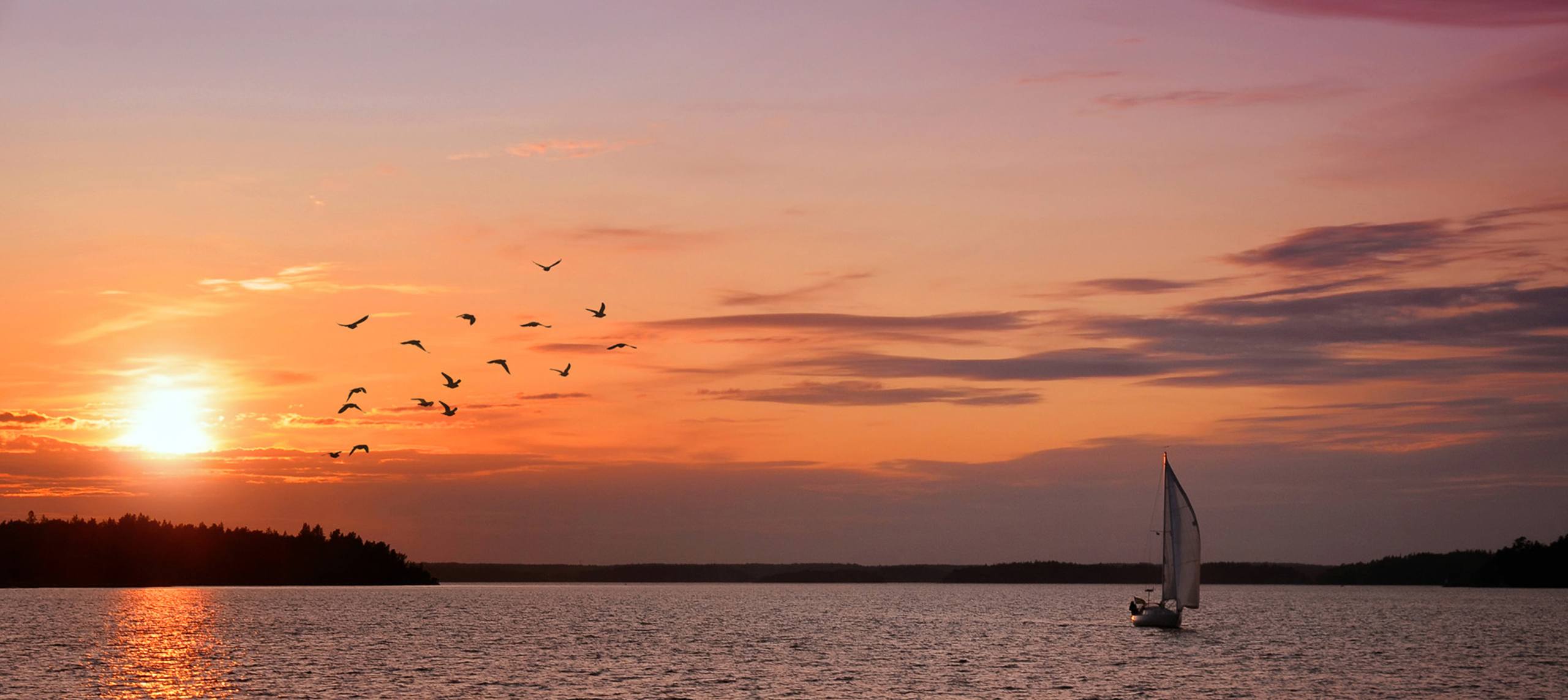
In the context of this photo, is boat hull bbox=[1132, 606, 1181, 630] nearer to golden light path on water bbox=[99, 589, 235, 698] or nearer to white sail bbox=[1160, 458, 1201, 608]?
white sail bbox=[1160, 458, 1201, 608]

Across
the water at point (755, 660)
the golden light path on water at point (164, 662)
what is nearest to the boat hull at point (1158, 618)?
the water at point (755, 660)

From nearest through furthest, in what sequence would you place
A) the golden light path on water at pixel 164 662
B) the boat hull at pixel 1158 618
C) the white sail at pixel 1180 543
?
1. the golden light path on water at pixel 164 662
2. the white sail at pixel 1180 543
3. the boat hull at pixel 1158 618

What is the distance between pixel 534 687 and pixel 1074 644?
61.3 meters

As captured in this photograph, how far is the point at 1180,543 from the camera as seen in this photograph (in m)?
125

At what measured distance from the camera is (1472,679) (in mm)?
94875

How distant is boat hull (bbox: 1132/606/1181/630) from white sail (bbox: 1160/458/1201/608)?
6055mm

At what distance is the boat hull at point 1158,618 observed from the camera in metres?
134

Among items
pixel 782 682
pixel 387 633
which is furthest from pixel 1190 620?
pixel 782 682

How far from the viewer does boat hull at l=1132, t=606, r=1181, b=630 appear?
134 m

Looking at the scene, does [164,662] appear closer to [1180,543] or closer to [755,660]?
[755,660]

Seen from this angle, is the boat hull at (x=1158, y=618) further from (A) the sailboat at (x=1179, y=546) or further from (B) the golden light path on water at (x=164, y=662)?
(B) the golden light path on water at (x=164, y=662)

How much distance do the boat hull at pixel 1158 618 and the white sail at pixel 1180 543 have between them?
605 centimetres

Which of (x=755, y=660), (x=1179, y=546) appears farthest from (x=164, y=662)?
(x=1179, y=546)

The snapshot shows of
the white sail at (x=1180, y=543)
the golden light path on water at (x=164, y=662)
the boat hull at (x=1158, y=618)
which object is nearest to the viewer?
the golden light path on water at (x=164, y=662)
